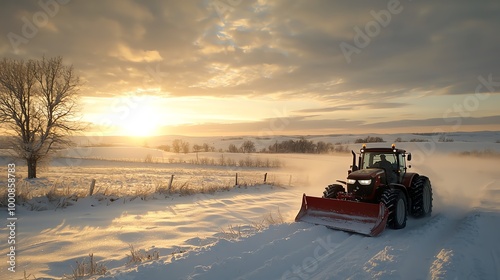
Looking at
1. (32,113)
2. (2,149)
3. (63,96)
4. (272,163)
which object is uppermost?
(63,96)

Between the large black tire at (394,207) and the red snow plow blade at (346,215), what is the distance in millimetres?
341

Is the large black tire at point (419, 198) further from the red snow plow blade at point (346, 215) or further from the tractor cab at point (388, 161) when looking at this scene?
the red snow plow blade at point (346, 215)

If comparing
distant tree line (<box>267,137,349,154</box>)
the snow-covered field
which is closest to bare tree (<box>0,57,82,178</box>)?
the snow-covered field

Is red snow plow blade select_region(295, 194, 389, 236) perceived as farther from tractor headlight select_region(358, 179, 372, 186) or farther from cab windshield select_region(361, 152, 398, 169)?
cab windshield select_region(361, 152, 398, 169)

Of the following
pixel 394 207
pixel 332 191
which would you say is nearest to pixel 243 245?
pixel 332 191

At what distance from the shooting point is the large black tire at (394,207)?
22.1 feet

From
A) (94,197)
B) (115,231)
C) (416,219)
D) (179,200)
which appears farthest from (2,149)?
(416,219)

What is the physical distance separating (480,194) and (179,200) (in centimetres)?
1330

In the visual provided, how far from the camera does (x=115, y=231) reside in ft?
25.6

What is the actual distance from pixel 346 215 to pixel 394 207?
1.18 meters

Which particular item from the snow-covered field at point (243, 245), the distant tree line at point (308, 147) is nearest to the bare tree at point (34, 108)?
the snow-covered field at point (243, 245)

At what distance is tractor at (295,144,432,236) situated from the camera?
6582mm

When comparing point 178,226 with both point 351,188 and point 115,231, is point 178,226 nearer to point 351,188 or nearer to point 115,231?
point 115,231

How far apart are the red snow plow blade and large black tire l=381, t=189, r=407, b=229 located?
0.34m
